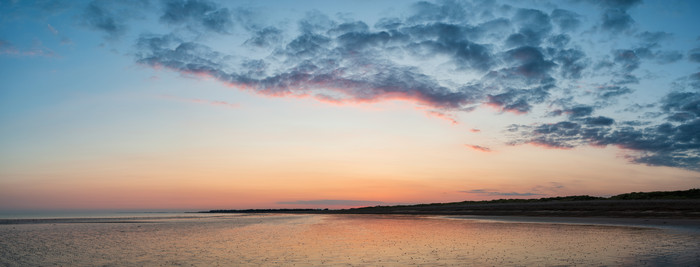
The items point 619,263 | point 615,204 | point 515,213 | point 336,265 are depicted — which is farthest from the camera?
point 515,213

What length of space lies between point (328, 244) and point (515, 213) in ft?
163

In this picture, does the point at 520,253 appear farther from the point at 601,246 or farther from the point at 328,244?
the point at 328,244

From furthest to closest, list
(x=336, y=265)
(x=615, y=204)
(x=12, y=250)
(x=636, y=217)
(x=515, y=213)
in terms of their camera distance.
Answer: (x=515, y=213), (x=615, y=204), (x=636, y=217), (x=12, y=250), (x=336, y=265)

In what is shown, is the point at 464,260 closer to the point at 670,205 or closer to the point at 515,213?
the point at 670,205

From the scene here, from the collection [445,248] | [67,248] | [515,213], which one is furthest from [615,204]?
[67,248]

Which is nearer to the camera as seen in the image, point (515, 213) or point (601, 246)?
point (601, 246)

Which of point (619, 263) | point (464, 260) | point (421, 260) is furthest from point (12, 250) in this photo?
point (619, 263)

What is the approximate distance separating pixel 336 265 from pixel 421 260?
3.66m

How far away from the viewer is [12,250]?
979 inches

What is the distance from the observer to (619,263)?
611 inches

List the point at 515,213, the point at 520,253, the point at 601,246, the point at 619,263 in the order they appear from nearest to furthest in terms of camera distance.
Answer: the point at 619,263 → the point at 520,253 → the point at 601,246 → the point at 515,213

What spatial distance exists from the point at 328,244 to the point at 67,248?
15525 millimetres

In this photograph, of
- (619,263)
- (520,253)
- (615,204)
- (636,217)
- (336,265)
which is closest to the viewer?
(619,263)

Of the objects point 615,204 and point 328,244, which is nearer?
point 328,244
